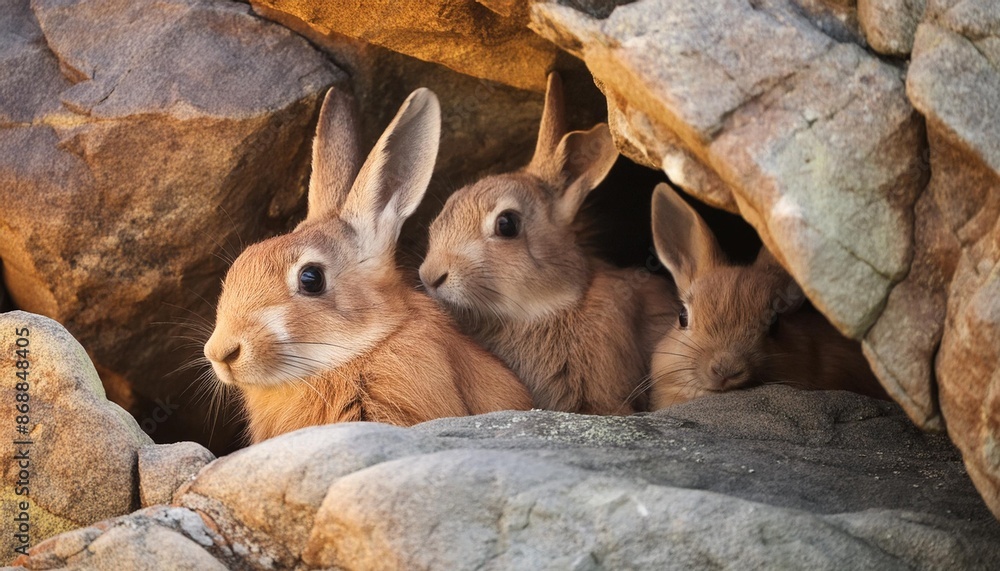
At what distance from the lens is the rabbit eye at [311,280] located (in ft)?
16.0

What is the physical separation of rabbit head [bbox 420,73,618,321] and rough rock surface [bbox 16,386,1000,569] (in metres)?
2.02

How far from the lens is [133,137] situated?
531cm

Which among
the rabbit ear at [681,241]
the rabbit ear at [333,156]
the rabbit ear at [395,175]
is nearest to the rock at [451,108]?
the rabbit ear at [333,156]

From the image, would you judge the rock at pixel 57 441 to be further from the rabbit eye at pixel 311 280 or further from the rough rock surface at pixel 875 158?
the rough rock surface at pixel 875 158

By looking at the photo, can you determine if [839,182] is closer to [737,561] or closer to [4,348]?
[737,561]

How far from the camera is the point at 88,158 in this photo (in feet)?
17.5

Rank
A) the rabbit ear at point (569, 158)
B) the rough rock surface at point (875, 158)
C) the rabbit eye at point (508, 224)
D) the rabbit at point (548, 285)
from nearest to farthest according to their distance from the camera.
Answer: the rough rock surface at point (875, 158), the rabbit at point (548, 285), the rabbit eye at point (508, 224), the rabbit ear at point (569, 158)

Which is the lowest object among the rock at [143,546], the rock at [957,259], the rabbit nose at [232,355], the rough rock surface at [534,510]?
the rabbit nose at [232,355]

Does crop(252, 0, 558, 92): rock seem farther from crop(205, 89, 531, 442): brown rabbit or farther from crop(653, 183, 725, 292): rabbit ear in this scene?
crop(653, 183, 725, 292): rabbit ear

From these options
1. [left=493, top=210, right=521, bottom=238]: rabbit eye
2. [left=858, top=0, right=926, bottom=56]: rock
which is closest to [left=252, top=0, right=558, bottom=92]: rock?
[left=493, top=210, right=521, bottom=238]: rabbit eye

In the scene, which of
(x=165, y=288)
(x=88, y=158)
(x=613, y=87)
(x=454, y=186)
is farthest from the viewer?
(x=454, y=186)

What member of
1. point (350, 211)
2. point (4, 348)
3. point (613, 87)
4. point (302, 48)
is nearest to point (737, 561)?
point (613, 87)

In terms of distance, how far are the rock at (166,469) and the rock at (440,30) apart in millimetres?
2401

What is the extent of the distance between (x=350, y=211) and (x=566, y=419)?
197 centimetres
